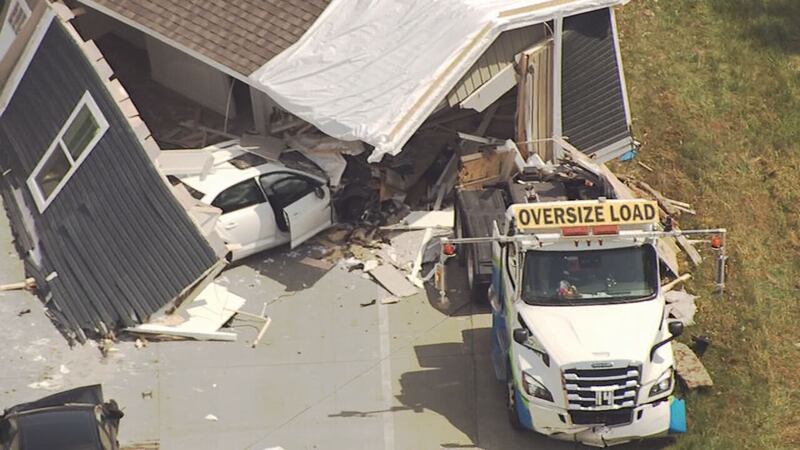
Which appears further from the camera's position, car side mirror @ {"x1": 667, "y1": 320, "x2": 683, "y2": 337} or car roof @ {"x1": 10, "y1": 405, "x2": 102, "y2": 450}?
car side mirror @ {"x1": 667, "y1": 320, "x2": 683, "y2": 337}

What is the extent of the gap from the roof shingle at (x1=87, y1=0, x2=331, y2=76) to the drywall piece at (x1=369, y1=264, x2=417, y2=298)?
13.5 feet

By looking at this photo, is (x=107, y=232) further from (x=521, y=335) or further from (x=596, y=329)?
(x=596, y=329)

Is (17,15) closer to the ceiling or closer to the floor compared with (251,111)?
closer to the ceiling

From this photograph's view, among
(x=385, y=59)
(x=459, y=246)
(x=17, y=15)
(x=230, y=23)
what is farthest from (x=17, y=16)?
(x=459, y=246)

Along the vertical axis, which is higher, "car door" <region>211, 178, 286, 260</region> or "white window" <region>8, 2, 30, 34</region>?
"white window" <region>8, 2, 30, 34</region>

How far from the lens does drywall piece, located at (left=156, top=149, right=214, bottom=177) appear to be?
70.4 feet

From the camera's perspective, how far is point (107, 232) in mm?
20797

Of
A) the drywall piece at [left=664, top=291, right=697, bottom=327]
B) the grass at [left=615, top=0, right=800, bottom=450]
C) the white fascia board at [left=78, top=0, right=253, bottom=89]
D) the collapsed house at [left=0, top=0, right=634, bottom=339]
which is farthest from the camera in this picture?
the white fascia board at [left=78, top=0, right=253, bottom=89]

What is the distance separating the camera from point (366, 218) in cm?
2291

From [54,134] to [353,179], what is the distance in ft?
16.8

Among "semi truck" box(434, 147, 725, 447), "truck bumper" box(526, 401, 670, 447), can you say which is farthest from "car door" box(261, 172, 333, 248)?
"truck bumper" box(526, 401, 670, 447)

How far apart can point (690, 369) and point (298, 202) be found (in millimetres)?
6889

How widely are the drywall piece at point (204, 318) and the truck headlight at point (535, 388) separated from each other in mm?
5059

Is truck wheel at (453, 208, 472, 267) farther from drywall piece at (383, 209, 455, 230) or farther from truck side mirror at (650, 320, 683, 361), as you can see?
truck side mirror at (650, 320, 683, 361)
